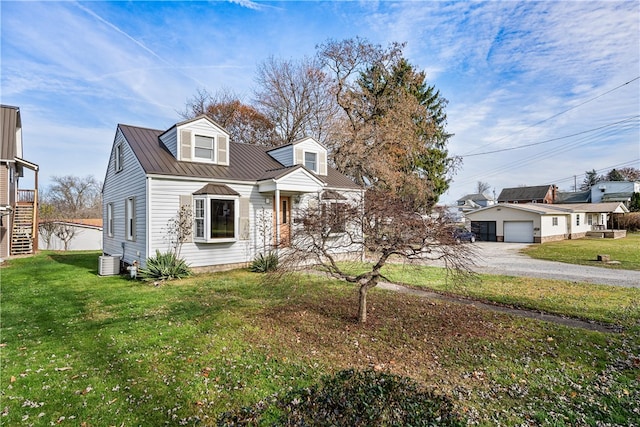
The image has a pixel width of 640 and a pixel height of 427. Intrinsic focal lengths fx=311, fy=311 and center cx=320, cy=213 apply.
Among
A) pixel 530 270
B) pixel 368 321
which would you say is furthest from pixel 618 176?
pixel 368 321

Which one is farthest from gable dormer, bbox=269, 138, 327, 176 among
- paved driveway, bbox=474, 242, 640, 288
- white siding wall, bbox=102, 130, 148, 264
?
paved driveway, bbox=474, 242, 640, 288

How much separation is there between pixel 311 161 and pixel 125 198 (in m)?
8.04

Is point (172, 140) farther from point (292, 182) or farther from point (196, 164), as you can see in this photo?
point (292, 182)

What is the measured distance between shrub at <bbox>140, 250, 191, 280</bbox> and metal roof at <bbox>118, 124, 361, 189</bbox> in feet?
9.07

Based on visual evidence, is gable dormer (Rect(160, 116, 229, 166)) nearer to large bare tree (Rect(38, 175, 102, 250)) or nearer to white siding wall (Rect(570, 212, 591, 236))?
large bare tree (Rect(38, 175, 102, 250))

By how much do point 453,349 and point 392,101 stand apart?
21.1 m

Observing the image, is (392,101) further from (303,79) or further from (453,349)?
(453,349)

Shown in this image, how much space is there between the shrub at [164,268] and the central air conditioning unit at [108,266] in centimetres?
198

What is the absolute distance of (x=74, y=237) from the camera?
22.3 m

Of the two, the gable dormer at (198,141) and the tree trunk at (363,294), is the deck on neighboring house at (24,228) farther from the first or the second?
the tree trunk at (363,294)

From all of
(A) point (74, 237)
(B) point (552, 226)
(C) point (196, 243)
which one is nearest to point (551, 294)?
(C) point (196, 243)

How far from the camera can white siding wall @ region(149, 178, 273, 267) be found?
10.3 metres

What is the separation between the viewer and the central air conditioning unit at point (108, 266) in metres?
11.0

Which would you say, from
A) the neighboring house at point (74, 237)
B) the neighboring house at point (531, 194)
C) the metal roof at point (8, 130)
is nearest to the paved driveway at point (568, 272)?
the metal roof at point (8, 130)
